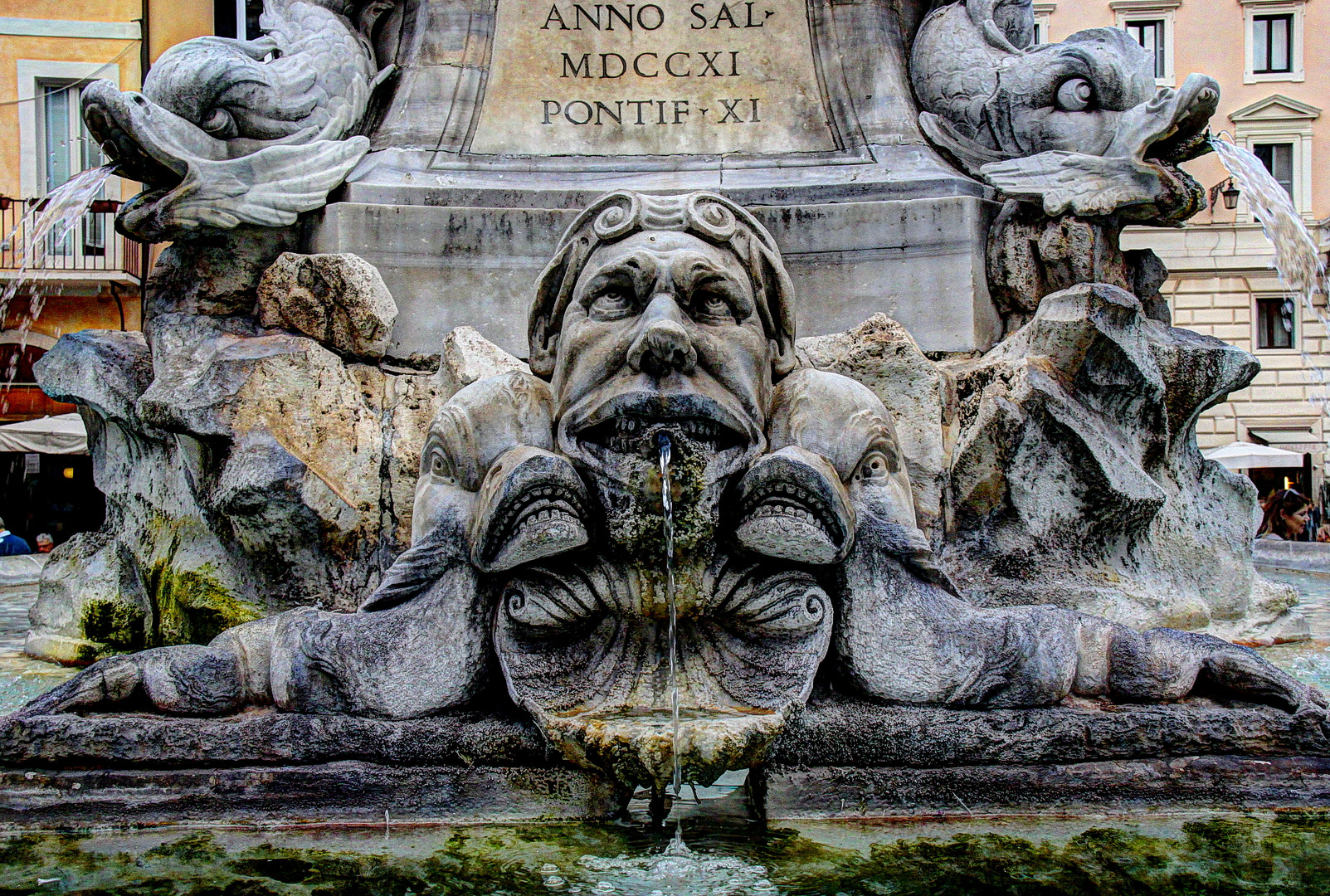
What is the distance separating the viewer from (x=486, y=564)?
319cm

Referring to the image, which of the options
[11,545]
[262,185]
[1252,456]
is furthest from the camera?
[1252,456]

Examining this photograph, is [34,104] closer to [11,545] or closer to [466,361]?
[11,545]

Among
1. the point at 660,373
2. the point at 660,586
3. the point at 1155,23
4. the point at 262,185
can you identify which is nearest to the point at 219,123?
the point at 262,185

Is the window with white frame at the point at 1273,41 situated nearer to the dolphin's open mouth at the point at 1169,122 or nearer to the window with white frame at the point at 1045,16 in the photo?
the window with white frame at the point at 1045,16

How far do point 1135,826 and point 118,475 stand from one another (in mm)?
3808

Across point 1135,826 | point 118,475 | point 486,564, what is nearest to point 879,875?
point 1135,826

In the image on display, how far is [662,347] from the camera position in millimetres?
3205

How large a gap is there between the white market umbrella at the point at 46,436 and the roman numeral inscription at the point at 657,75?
12933mm

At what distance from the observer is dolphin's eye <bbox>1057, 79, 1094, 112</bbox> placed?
5.23 m

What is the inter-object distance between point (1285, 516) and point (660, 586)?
13.4m

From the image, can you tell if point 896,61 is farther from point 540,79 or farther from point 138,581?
point 138,581

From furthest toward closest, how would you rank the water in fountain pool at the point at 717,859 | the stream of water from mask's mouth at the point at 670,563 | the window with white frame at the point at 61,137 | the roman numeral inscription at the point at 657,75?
the window with white frame at the point at 61,137 < the roman numeral inscription at the point at 657,75 < the stream of water from mask's mouth at the point at 670,563 < the water in fountain pool at the point at 717,859

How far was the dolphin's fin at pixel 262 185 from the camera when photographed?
4.84 meters

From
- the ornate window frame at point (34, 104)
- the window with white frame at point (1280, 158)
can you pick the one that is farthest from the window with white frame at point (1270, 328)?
the ornate window frame at point (34, 104)
